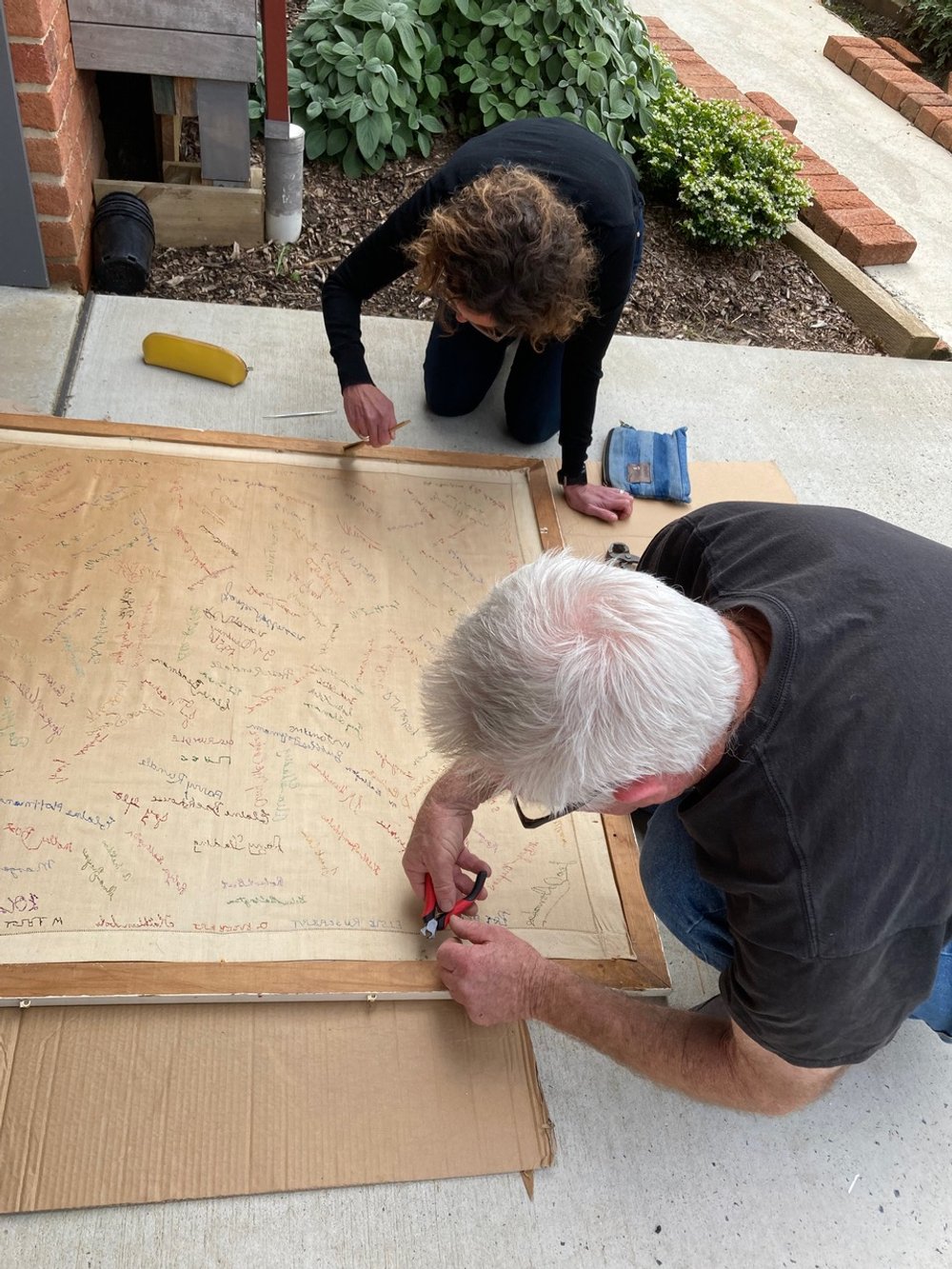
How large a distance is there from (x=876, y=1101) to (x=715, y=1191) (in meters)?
0.35

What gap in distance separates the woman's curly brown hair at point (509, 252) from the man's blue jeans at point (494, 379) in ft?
1.78

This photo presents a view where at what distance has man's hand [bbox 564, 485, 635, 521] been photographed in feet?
7.45

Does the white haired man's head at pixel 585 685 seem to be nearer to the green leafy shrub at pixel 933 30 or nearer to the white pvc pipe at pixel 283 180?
the white pvc pipe at pixel 283 180

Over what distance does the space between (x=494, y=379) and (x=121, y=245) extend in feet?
3.77

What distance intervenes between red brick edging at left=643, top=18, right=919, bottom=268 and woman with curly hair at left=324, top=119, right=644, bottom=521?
2039 mm

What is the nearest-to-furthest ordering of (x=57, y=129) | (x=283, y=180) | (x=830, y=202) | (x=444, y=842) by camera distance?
1. (x=444, y=842)
2. (x=57, y=129)
3. (x=283, y=180)
4. (x=830, y=202)

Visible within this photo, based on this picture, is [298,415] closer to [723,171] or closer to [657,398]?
[657,398]

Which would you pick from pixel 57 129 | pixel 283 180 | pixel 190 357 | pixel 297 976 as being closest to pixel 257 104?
pixel 283 180

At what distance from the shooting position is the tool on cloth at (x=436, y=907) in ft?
4.76

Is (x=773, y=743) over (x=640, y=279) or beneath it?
over

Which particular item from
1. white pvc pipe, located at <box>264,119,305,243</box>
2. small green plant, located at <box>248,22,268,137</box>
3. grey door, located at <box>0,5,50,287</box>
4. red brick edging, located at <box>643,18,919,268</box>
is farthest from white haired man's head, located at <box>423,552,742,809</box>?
red brick edging, located at <box>643,18,919,268</box>

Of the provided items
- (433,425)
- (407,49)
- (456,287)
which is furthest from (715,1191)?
(407,49)

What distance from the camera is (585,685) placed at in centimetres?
94

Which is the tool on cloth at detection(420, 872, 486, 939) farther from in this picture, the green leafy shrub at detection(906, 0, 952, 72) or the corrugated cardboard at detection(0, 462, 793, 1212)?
the green leafy shrub at detection(906, 0, 952, 72)
